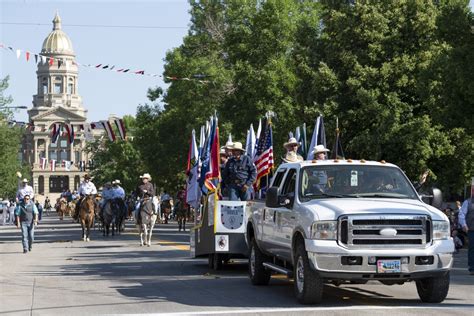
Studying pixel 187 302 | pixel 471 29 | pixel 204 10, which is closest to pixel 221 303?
pixel 187 302

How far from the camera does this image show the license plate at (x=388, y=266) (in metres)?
13.9

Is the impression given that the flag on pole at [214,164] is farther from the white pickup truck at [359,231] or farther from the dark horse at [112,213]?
the dark horse at [112,213]

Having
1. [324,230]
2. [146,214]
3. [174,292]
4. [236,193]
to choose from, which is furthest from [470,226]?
[146,214]

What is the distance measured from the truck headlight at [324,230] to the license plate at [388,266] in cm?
66

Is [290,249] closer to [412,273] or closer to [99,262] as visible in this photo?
[412,273]

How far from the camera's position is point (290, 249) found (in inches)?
606

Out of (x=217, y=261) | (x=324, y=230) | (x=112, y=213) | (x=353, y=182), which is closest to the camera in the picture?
(x=324, y=230)

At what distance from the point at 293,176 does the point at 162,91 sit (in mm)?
66744

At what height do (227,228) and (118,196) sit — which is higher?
(118,196)

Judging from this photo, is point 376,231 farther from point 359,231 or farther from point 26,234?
point 26,234

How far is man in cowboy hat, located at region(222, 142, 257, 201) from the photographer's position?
20781 mm

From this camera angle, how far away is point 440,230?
47.4ft

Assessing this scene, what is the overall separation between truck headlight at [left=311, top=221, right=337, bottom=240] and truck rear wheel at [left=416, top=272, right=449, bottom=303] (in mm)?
1500

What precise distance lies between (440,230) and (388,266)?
97 centimetres
